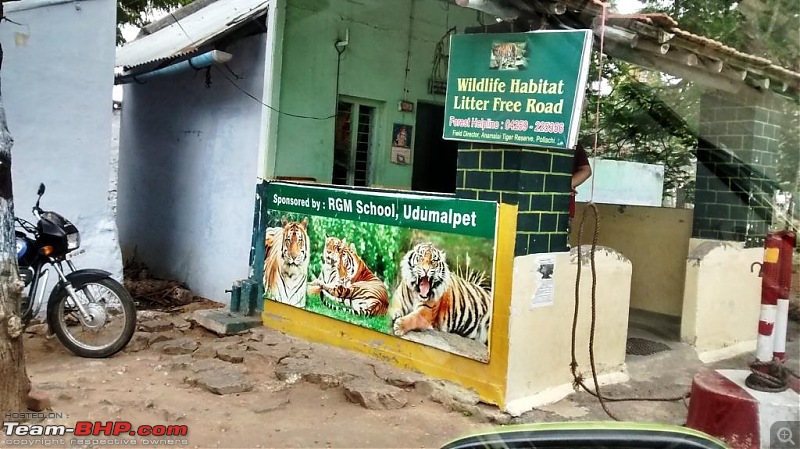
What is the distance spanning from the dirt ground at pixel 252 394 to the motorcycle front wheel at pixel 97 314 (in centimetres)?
11

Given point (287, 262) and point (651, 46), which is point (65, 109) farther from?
point (651, 46)

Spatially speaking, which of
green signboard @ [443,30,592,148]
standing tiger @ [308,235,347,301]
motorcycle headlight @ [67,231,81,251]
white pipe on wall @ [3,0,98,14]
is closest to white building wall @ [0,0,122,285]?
white pipe on wall @ [3,0,98,14]

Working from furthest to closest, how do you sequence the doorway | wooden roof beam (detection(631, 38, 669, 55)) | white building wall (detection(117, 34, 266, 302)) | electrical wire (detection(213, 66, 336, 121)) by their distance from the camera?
the doorway
white building wall (detection(117, 34, 266, 302))
electrical wire (detection(213, 66, 336, 121))
wooden roof beam (detection(631, 38, 669, 55))

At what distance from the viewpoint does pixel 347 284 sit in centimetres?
574

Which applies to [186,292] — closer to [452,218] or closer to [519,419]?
[452,218]

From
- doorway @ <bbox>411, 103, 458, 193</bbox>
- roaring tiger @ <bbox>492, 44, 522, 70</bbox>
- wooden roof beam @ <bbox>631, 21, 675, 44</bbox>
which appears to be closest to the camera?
roaring tiger @ <bbox>492, 44, 522, 70</bbox>

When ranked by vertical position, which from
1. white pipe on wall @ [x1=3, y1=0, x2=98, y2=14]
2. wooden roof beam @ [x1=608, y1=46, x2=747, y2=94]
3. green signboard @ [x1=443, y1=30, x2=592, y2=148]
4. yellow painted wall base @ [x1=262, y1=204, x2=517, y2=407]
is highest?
white pipe on wall @ [x1=3, y1=0, x2=98, y2=14]

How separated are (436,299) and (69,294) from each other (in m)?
2.97

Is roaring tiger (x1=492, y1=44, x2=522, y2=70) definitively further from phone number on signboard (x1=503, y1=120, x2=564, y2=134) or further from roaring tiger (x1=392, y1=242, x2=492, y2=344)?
roaring tiger (x1=392, y1=242, x2=492, y2=344)

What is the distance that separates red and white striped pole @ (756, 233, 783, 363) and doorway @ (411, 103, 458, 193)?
16.7 feet

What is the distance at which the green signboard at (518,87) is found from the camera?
4203 mm

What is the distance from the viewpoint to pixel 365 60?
25.6ft

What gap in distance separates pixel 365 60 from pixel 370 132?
0.88m
